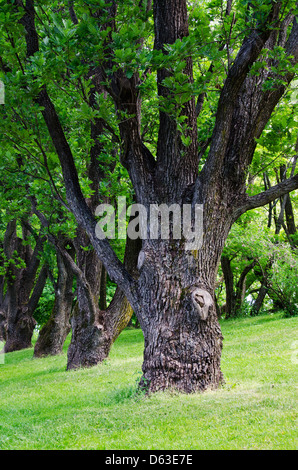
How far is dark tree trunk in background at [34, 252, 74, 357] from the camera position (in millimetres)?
15812

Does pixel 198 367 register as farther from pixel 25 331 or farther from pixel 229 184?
pixel 25 331

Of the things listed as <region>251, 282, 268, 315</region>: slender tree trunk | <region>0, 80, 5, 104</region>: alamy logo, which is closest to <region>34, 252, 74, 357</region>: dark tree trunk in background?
<region>251, 282, 268, 315</region>: slender tree trunk

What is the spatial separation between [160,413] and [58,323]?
35.6 feet

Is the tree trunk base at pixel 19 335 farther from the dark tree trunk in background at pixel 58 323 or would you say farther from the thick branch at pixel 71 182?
the thick branch at pixel 71 182

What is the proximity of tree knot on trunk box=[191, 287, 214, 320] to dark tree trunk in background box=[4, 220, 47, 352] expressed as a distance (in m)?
13.5

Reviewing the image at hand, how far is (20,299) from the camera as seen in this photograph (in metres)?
20.2

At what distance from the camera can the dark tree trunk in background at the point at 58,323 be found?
1581cm

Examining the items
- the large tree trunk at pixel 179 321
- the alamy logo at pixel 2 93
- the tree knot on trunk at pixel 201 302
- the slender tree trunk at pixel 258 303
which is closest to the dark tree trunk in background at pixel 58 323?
the slender tree trunk at pixel 258 303

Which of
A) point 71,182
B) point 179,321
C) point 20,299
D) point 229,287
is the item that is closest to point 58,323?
point 20,299

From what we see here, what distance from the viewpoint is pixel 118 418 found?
18.3 feet

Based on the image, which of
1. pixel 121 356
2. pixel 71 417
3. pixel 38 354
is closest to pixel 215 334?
pixel 71 417

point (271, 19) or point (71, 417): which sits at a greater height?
point (271, 19)

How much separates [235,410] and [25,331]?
16322 millimetres

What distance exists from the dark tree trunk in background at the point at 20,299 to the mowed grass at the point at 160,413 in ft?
33.3
